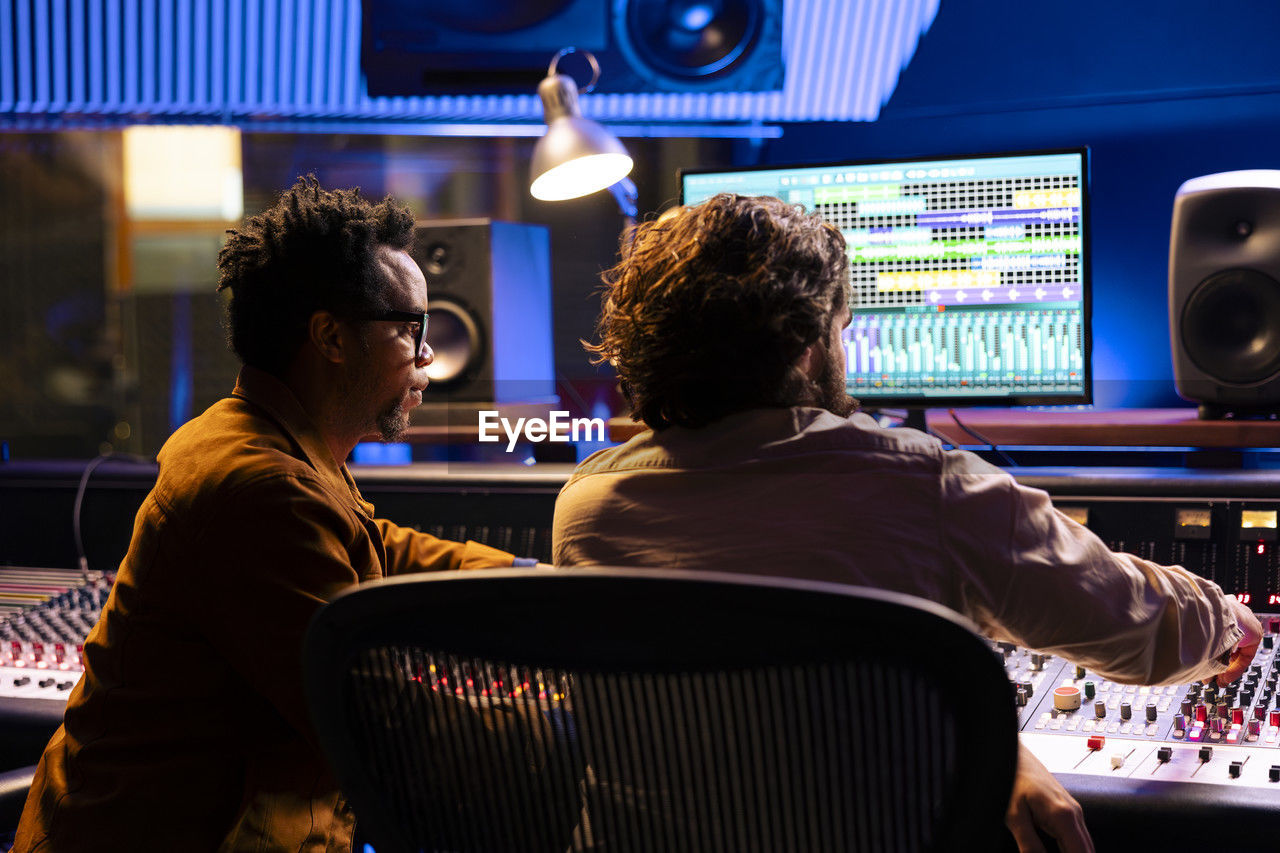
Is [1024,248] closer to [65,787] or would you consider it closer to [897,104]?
[897,104]

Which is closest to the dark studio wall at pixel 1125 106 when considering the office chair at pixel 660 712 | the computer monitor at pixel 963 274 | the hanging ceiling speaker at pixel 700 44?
the hanging ceiling speaker at pixel 700 44

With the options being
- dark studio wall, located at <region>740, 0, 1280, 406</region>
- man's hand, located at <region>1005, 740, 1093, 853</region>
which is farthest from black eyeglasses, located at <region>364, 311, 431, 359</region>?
dark studio wall, located at <region>740, 0, 1280, 406</region>

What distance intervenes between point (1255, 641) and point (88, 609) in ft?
5.77

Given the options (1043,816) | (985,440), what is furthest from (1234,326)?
(1043,816)

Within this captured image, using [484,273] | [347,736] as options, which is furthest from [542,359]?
[347,736]

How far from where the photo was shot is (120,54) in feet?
10.2

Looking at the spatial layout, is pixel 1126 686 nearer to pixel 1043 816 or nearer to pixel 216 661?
pixel 1043 816

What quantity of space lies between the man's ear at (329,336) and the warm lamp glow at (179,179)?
2.42 metres

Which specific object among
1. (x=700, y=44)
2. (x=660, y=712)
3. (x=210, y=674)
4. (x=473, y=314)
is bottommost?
(x=210, y=674)

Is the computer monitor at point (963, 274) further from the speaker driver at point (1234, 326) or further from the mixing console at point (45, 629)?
the mixing console at point (45, 629)

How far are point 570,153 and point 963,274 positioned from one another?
796mm

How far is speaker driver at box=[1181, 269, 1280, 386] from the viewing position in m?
1.78

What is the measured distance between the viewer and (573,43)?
2621 millimetres

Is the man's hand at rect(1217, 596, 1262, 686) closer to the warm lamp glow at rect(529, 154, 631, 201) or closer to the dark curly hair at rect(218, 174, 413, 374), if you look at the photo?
the dark curly hair at rect(218, 174, 413, 374)
